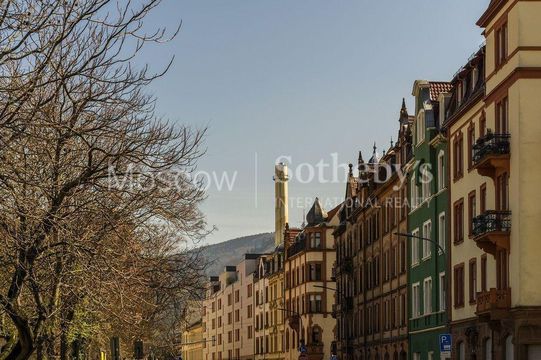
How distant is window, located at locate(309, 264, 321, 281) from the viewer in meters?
103

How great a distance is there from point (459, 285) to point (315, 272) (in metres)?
55.6

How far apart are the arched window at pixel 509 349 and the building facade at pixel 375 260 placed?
20410 mm

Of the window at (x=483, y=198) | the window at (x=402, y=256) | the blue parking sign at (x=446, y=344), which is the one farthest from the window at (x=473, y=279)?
the window at (x=402, y=256)

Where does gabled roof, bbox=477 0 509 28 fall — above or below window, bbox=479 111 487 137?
above

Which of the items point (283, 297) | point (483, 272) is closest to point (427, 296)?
point (483, 272)

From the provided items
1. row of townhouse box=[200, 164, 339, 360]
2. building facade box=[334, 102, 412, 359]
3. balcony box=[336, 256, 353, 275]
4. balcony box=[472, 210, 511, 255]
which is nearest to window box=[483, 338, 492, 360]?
balcony box=[472, 210, 511, 255]

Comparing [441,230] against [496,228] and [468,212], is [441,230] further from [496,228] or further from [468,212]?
[496,228]

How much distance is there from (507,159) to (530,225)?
2.71 m

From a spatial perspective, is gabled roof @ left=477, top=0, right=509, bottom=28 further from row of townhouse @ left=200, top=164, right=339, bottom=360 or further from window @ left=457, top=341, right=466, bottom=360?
row of townhouse @ left=200, top=164, right=339, bottom=360

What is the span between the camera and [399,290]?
62.6 metres

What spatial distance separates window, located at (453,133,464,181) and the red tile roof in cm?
665

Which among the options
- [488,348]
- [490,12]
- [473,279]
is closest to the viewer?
[490,12]

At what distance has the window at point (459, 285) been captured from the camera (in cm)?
4716

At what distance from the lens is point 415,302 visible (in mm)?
57969
